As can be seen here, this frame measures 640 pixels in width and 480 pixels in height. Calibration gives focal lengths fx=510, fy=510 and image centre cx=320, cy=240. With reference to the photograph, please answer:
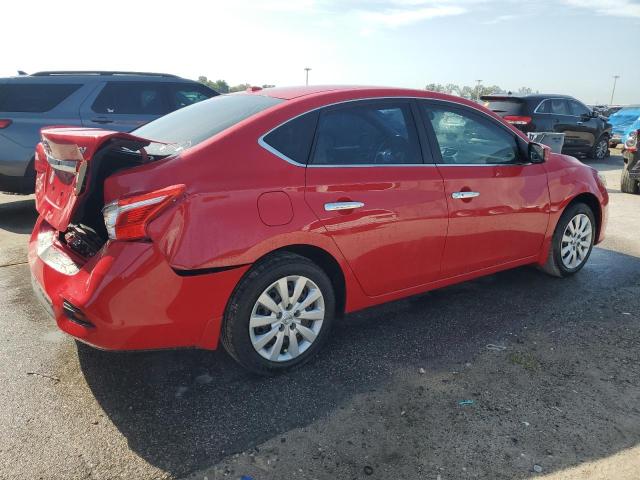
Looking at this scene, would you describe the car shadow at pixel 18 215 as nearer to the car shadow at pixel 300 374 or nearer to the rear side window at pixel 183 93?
the rear side window at pixel 183 93

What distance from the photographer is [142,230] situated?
8.18 ft

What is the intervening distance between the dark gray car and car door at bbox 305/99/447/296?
4.58m

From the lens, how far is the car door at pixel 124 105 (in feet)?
22.3

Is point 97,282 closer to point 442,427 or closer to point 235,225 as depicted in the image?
point 235,225

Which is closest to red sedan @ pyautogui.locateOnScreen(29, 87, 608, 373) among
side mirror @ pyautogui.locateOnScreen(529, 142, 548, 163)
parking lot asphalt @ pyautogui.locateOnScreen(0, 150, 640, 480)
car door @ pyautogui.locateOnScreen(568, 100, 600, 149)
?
side mirror @ pyautogui.locateOnScreen(529, 142, 548, 163)

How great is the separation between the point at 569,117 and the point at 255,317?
12739mm

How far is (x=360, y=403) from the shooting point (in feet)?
9.20

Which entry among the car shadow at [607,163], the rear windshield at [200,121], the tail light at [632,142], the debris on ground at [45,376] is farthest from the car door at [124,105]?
the car shadow at [607,163]

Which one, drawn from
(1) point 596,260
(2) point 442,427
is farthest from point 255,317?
(1) point 596,260

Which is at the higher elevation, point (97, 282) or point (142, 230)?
point (142, 230)

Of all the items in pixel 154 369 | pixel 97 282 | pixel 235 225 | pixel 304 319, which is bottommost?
pixel 154 369

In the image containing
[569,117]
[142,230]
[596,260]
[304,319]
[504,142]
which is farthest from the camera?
[569,117]

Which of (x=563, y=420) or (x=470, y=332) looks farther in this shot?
(x=470, y=332)

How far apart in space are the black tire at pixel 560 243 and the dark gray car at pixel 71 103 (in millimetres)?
5389
